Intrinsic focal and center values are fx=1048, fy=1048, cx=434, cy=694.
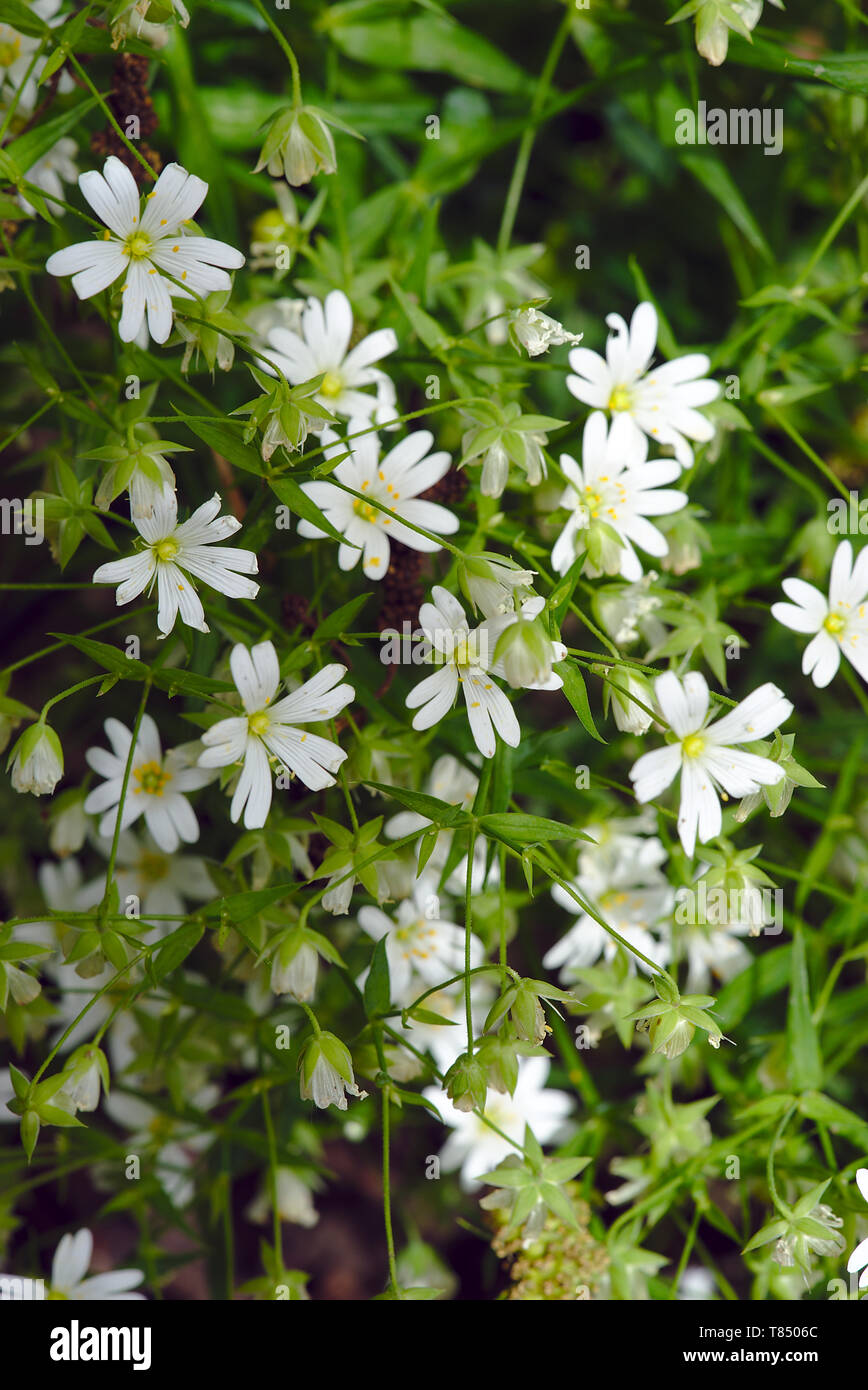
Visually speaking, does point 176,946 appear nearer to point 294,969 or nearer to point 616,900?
point 294,969

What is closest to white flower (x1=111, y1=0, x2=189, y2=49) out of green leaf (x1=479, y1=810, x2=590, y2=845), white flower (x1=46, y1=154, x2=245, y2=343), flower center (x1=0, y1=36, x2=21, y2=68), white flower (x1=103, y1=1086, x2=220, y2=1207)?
white flower (x1=46, y1=154, x2=245, y2=343)

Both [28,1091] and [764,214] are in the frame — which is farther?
Answer: [764,214]

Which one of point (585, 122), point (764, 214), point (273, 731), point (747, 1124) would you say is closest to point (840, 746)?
point (747, 1124)

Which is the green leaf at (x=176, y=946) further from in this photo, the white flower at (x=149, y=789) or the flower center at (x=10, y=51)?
the flower center at (x=10, y=51)

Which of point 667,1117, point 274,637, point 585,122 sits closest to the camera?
point 274,637

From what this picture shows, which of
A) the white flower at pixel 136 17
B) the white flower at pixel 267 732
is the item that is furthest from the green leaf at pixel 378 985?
the white flower at pixel 136 17

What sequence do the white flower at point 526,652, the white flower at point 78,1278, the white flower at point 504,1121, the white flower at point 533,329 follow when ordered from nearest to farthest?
the white flower at point 526,652
the white flower at point 533,329
the white flower at point 78,1278
the white flower at point 504,1121

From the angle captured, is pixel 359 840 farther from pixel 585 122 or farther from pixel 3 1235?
pixel 585 122
